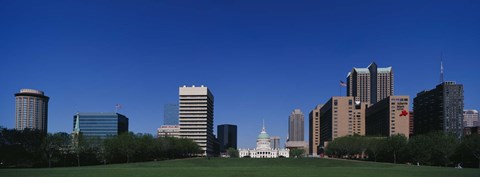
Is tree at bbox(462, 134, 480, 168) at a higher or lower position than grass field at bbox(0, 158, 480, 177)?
higher

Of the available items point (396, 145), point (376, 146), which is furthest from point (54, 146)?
point (376, 146)

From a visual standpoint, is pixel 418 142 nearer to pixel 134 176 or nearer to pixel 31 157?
pixel 134 176

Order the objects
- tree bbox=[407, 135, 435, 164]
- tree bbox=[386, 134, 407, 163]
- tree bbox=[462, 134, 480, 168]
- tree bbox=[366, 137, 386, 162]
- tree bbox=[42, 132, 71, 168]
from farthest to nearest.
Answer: tree bbox=[366, 137, 386, 162]
tree bbox=[386, 134, 407, 163]
tree bbox=[407, 135, 435, 164]
tree bbox=[42, 132, 71, 168]
tree bbox=[462, 134, 480, 168]

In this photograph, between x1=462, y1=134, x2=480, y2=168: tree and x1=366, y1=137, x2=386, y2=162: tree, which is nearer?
x1=462, y1=134, x2=480, y2=168: tree

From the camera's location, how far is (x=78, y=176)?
2012 inches

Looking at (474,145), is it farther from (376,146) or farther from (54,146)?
(54,146)

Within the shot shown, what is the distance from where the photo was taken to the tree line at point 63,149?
99.2m

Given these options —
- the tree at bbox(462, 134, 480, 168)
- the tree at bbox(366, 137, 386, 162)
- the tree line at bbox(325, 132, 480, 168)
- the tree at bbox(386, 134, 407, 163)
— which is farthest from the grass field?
the tree at bbox(366, 137, 386, 162)

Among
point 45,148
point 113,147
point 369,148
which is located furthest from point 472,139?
point 45,148

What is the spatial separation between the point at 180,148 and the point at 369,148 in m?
68.2

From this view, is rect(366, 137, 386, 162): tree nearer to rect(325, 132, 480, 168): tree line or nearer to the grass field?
rect(325, 132, 480, 168): tree line

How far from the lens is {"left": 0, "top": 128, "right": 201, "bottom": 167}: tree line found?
99188mm

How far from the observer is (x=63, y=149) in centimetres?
11306

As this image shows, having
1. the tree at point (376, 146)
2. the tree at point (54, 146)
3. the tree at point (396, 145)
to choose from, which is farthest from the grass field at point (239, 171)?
the tree at point (376, 146)
